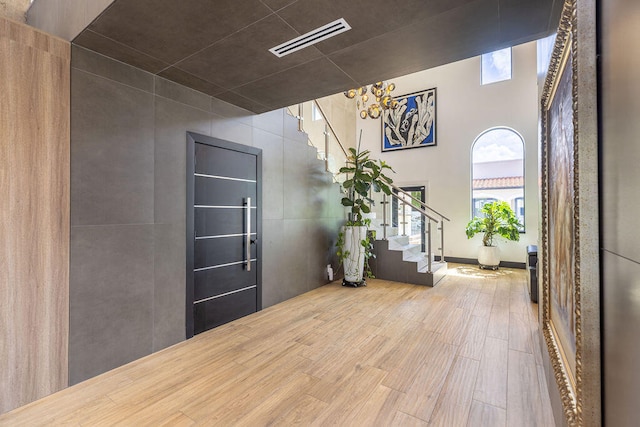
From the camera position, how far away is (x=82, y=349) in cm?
243

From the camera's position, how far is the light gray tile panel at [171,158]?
2.95 metres

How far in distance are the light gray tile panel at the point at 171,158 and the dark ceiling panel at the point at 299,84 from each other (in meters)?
0.68

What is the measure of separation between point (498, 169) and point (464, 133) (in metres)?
1.22

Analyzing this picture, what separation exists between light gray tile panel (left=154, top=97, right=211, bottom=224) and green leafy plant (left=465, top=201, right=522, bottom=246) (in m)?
6.28

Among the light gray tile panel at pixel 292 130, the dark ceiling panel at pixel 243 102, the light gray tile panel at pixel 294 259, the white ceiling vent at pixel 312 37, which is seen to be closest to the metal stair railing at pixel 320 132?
the light gray tile panel at pixel 292 130

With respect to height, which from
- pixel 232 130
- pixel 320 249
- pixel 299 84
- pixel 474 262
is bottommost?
pixel 474 262

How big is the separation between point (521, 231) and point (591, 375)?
22.6 feet

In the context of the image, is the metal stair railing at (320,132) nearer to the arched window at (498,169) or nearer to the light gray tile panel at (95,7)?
the light gray tile panel at (95,7)

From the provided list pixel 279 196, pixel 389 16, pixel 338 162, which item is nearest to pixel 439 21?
pixel 389 16

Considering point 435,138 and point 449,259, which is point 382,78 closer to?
point 435,138

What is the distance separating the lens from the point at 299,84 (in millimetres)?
3178

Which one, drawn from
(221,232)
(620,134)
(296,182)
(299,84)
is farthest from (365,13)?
(296,182)

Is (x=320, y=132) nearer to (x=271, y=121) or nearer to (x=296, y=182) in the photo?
(x=296, y=182)

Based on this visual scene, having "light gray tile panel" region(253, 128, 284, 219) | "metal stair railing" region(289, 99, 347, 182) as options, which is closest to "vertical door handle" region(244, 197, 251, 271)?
"light gray tile panel" region(253, 128, 284, 219)
